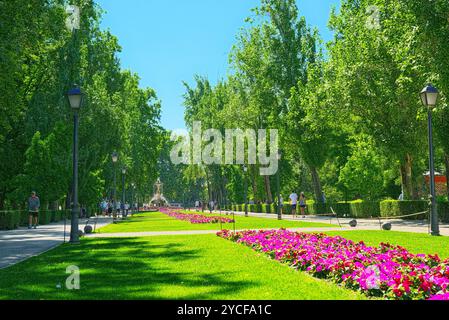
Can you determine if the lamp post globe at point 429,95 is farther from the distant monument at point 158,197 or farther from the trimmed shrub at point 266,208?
the distant monument at point 158,197

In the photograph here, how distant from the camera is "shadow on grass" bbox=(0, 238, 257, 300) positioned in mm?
7094

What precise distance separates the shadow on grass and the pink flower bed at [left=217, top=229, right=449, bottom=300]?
1.60 meters

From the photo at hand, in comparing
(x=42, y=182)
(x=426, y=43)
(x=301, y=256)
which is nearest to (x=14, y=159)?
(x=42, y=182)

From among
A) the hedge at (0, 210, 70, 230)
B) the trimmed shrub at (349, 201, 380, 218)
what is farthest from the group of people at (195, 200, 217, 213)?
the trimmed shrub at (349, 201, 380, 218)

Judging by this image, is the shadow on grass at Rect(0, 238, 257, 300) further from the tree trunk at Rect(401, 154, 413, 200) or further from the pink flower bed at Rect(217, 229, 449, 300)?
the tree trunk at Rect(401, 154, 413, 200)

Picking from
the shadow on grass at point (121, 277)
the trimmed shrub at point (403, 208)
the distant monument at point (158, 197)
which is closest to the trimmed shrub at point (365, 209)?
the trimmed shrub at point (403, 208)

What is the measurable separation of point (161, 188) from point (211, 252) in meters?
138

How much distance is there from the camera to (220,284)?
7727 millimetres

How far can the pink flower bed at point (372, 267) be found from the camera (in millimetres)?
6621

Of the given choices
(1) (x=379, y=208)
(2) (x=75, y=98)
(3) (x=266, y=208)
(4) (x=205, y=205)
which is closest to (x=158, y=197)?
(4) (x=205, y=205)

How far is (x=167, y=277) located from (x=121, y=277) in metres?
0.83

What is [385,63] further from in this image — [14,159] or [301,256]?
[14,159]

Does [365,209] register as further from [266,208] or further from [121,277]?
[121,277]

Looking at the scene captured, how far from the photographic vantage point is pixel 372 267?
7742 millimetres
